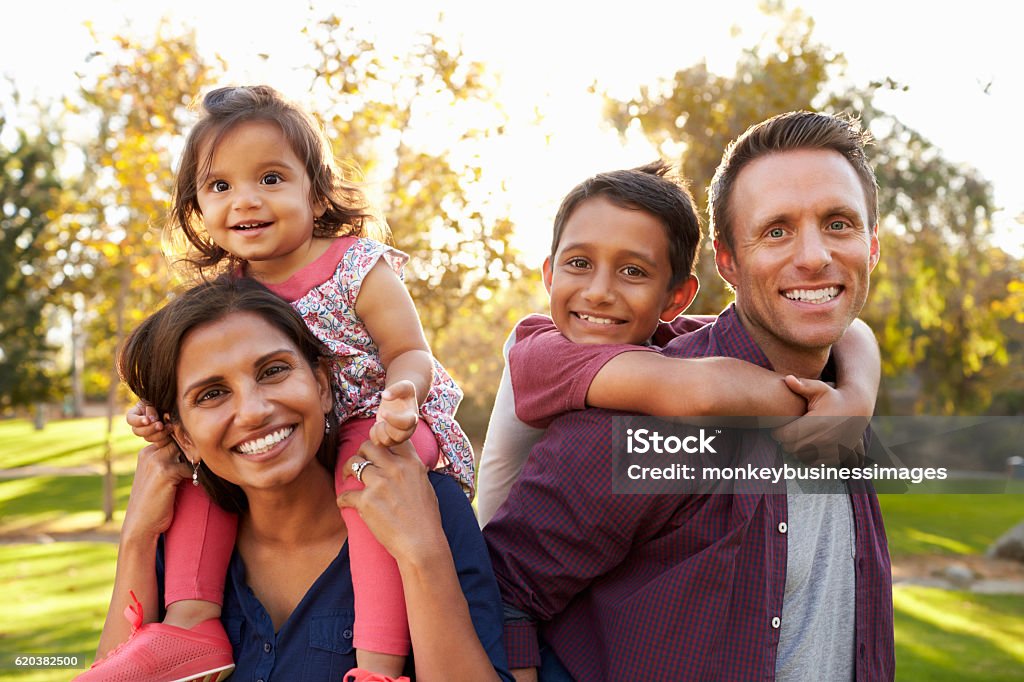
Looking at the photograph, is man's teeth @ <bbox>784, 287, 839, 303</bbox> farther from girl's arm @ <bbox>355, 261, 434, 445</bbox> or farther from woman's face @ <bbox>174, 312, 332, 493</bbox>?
woman's face @ <bbox>174, 312, 332, 493</bbox>

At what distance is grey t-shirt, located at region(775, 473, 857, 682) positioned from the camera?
221 centimetres

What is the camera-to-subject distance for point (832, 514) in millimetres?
2357

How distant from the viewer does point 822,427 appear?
7.30ft

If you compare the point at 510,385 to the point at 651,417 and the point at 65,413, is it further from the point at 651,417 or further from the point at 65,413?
the point at 65,413

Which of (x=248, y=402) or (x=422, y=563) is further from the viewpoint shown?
(x=248, y=402)

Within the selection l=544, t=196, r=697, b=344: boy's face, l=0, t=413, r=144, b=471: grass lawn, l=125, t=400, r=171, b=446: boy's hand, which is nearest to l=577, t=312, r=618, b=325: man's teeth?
l=544, t=196, r=697, b=344: boy's face

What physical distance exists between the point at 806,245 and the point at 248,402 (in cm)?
149

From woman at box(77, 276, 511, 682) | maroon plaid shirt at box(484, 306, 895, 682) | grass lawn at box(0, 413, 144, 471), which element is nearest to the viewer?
maroon plaid shirt at box(484, 306, 895, 682)

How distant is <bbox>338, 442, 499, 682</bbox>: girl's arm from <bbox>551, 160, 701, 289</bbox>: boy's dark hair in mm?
820

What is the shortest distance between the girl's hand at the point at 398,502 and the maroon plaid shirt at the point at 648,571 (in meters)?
0.22

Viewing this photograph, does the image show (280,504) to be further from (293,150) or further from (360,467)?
(293,150)

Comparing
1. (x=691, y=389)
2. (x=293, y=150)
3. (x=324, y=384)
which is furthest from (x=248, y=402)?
(x=691, y=389)

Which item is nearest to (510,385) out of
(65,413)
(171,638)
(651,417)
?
(651,417)

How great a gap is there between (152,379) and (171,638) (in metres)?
0.69
